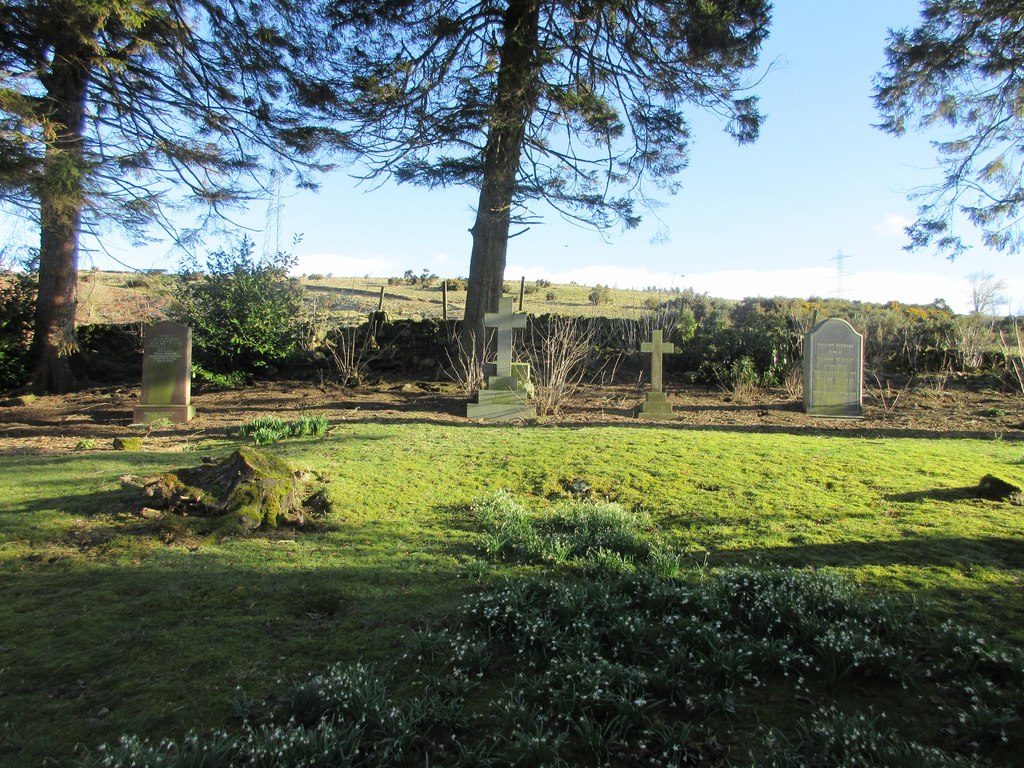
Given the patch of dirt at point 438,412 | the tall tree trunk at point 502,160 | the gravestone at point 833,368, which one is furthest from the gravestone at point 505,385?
the gravestone at point 833,368

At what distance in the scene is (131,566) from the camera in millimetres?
4324

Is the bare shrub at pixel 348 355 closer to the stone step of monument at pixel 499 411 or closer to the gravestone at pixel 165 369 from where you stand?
the gravestone at pixel 165 369

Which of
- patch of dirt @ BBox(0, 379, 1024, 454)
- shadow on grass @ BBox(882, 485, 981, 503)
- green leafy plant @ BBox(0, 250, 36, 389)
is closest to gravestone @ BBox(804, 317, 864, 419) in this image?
patch of dirt @ BBox(0, 379, 1024, 454)

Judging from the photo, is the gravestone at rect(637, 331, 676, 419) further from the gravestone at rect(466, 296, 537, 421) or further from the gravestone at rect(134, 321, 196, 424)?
the gravestone at rect(134, 321, 196, 424)

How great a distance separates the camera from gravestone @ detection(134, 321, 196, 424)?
11719 mm

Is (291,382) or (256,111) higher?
(256,111)

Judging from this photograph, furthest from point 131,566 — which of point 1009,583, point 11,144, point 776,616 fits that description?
point 11,144

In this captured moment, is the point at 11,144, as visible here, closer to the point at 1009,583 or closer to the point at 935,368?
the point at 1009,583

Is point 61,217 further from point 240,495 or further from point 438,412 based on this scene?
point 240,495

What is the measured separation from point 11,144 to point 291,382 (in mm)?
6827

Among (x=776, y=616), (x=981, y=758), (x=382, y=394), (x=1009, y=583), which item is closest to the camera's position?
(x=981, y=758)

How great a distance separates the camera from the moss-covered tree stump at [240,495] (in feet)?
16.9

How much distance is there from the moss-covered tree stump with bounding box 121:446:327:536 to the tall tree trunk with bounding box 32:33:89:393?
21.5 ft

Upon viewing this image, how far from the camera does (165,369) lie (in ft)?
38.5
